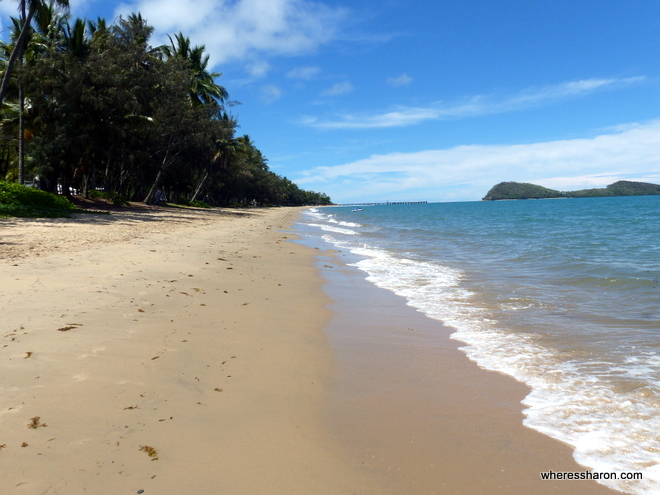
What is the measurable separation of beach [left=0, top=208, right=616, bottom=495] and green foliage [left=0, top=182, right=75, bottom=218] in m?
11.0

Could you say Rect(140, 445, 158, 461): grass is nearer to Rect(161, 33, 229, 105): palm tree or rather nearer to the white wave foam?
the white wave foam

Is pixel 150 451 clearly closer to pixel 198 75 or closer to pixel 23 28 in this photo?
pixel 23 28

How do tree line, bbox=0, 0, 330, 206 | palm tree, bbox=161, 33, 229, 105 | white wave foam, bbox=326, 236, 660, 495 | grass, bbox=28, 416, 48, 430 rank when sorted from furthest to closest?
palm tree, bbox=161, 33, 229, 105, tree line, bbox=0, 0, 330, 206, white wave foam, bbox=326, 236, 660, 495, grass, bbox=28, 416, 48, 430

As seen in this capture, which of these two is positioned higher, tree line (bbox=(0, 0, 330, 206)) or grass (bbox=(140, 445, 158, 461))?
tree line (bbox=(0, 0, 330, 206))

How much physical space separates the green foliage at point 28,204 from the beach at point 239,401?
1100cm

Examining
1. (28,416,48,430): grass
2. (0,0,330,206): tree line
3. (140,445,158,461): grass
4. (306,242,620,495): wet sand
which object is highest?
(0,0,330,206): tree line

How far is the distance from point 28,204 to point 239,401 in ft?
58.0

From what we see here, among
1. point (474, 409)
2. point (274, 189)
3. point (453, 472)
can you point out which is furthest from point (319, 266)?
point (274, 189)

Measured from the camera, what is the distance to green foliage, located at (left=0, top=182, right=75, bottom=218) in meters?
15.5

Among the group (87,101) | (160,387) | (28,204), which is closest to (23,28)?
(87,101)

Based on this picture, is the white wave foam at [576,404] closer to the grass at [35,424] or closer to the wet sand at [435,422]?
the wet sand at [435,422]

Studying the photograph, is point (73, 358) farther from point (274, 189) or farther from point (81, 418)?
point (274, 189)

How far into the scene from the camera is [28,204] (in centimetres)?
1684

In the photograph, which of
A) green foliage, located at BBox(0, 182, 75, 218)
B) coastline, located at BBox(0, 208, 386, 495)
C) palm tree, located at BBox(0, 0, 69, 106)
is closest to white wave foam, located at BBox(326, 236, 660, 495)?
coastline, located at BBox(0, 208, 386, 495)
